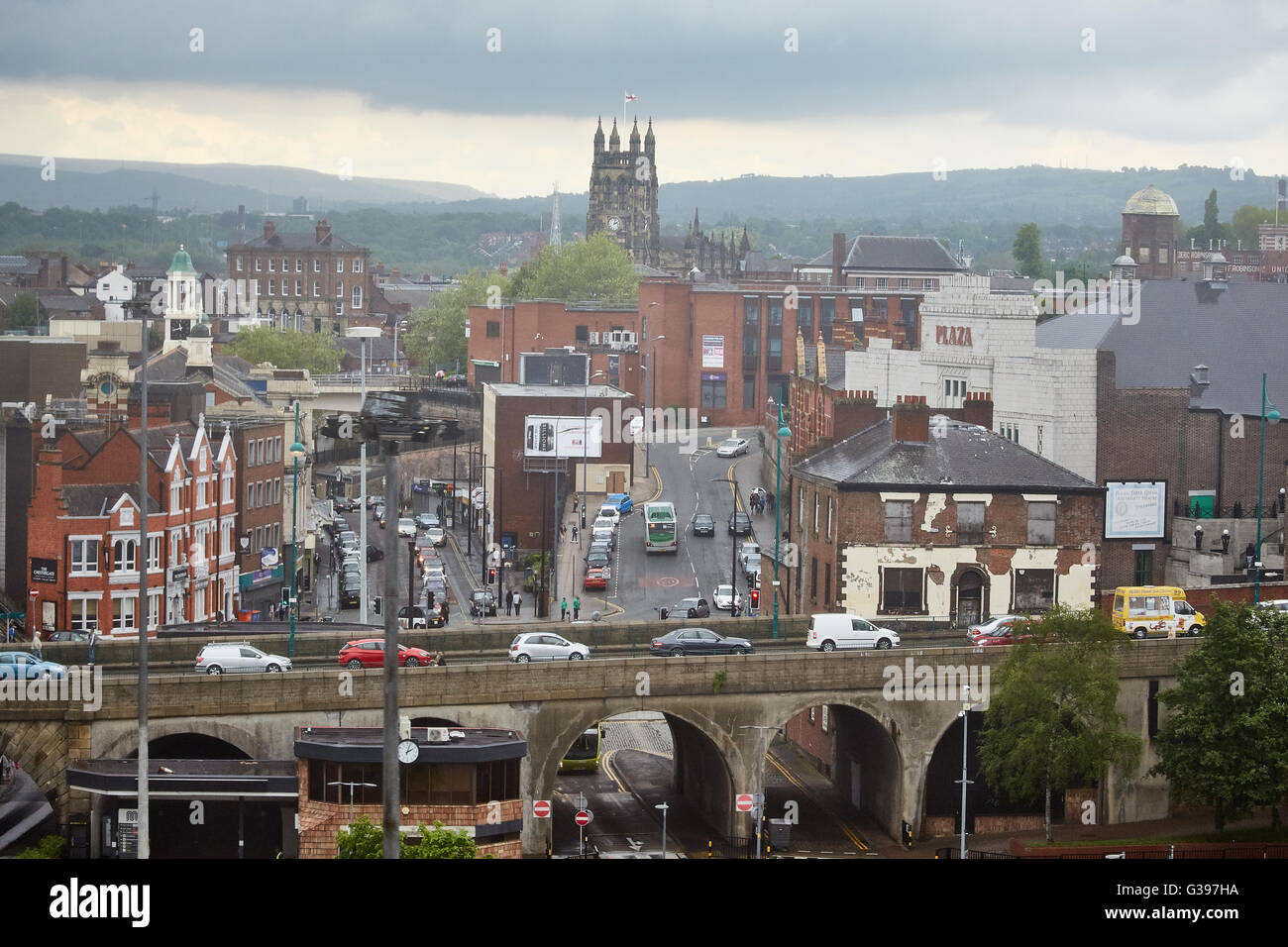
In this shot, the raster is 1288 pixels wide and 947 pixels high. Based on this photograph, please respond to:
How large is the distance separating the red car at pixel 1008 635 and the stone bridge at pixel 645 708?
50.6 inches

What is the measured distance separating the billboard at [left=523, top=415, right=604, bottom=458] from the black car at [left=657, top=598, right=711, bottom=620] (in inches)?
1048

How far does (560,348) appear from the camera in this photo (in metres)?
134

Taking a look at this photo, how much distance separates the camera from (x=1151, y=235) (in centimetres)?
17338

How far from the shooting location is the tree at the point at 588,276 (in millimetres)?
187500

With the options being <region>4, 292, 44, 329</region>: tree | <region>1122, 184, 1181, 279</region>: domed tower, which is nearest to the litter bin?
<region>4, 292, 44, 329</region>: tree

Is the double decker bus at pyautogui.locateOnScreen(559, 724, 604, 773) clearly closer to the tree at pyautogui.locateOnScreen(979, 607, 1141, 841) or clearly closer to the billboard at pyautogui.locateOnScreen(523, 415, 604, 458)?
the tree at pyautogui.locateOnScreen(979, 607, 1141, 841)

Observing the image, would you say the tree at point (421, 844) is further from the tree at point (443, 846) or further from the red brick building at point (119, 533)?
the red brick building at point (119, 533)

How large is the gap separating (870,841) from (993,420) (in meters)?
26.1

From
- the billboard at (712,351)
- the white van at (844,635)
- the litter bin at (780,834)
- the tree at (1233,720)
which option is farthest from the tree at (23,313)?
the tree at (1233,720)

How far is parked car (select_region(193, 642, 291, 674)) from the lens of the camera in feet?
164

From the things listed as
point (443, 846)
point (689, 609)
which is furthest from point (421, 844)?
point (689, 609)

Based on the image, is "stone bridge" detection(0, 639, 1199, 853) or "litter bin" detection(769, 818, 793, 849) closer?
"stone bridge" detection(0, 639, 1199, 853)

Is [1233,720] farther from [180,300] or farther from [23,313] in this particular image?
[23,313]
